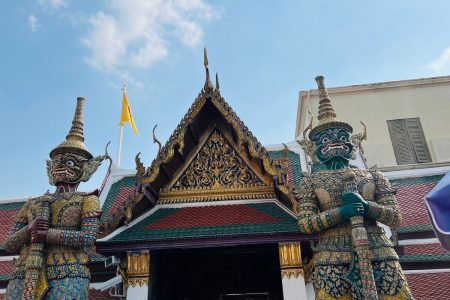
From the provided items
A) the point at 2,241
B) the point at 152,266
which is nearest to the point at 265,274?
the point at 152,266

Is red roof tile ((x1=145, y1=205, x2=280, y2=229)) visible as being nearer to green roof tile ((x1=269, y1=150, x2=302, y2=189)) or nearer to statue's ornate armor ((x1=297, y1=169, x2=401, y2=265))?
statue's ornate armor ((x1=297, y1=169, x2=401, y2=265))

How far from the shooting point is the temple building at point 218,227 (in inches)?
212

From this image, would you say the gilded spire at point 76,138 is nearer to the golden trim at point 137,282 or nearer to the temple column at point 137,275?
the temple column at point 137,275

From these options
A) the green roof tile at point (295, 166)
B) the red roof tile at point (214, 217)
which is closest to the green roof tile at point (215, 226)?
the red roof tile at point (214, 217)

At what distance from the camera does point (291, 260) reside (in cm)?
531

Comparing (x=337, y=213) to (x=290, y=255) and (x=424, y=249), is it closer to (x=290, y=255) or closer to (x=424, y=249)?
(x=290, y=255)

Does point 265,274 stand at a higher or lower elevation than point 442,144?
lower

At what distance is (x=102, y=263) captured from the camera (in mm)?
6867

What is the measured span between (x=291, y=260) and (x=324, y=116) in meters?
1.83

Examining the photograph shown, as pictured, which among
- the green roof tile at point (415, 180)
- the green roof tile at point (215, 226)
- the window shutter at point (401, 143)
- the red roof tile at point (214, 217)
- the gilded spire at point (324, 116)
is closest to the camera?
the gilded spire at point (324, 116)

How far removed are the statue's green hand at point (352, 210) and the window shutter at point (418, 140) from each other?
37.2ft

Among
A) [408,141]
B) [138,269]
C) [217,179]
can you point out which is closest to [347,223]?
[217,179]

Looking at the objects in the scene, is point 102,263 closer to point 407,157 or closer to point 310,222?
point 310,222

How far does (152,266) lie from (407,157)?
37.5ft
